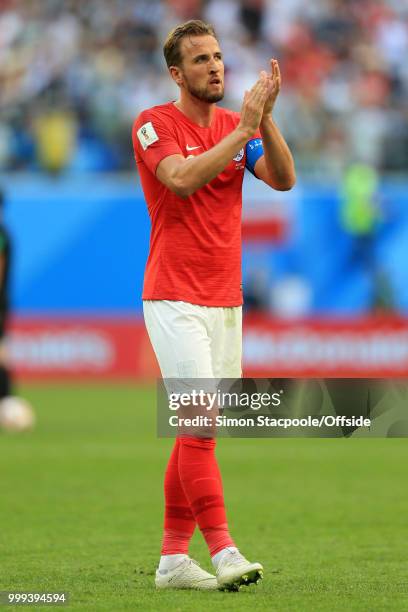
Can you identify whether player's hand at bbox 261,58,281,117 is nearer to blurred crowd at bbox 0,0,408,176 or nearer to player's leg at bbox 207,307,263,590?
player's leg at bbox 207,307,263,590

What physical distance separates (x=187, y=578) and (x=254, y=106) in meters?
2.14

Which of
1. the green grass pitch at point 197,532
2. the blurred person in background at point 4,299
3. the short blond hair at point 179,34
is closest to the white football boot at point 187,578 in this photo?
the green grass pitch at point 197,532

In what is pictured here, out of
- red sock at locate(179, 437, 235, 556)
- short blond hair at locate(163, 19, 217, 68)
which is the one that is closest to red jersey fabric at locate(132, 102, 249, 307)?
short blond hair at locate(163, 19, 217, 68)

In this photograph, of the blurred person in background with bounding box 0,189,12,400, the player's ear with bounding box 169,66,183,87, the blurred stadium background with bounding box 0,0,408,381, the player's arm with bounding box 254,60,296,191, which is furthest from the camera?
the blurred stadium background with bounding box 0,0,408,381

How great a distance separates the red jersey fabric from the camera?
6.12m

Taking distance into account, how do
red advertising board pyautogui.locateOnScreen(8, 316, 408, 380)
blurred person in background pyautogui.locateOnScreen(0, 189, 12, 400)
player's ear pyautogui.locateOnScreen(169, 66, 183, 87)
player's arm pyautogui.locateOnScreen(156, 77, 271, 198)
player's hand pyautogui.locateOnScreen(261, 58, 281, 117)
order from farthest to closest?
1. red advertising board pyautogui.locateOnScreen(8, 316, 408, 380)
2. blurred person in background pyautogui.locateOnScreen(0, 189, 12, 400)
3. player's ear pyautogui.locateOnScreen(169, 66, 183, 87)
4. player's hand pyautogui.locateOnScreen(261, 58, 281, 117)
5. player's arm pyautogui.locateOnScreen(156, 77, 271, 198)

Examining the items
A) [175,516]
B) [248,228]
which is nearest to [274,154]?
[175,516]

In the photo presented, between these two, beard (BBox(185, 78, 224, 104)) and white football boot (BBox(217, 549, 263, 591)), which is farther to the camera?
beard (BBox(185, 78, 224, 104))

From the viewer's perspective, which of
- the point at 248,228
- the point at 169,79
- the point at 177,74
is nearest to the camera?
the point at 177,74

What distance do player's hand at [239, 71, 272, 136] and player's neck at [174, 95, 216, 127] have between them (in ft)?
1.41

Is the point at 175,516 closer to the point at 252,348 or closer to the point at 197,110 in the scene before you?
the point at 197,110

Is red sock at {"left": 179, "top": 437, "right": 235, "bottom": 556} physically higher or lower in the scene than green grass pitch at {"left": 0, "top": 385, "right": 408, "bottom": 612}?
higher

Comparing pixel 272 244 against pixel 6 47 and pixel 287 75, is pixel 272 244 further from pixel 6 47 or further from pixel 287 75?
pixel 6 47

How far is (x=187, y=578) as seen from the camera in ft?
20.3
